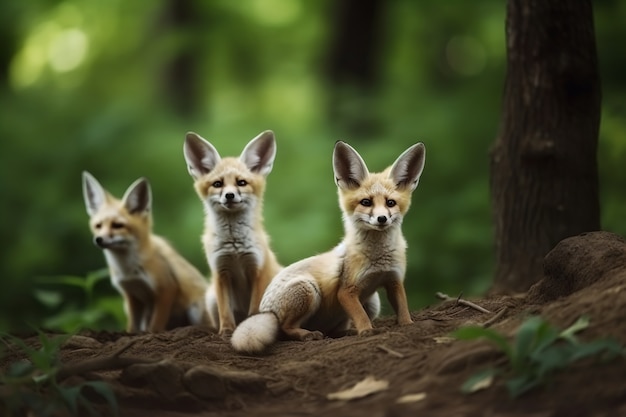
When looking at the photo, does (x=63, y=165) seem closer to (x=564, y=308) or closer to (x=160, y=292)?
(x=160, y=292)

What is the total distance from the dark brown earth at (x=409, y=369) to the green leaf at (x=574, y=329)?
1.8 inches

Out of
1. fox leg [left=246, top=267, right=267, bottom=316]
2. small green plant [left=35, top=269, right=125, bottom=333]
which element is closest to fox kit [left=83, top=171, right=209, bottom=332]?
small green plant [left=35, top=269, right=125, bottom=333]

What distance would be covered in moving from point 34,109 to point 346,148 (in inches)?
381

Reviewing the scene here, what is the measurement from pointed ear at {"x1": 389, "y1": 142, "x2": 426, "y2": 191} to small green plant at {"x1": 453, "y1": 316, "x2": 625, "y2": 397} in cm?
206

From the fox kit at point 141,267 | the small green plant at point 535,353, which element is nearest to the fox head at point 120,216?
the fox kit at point 141,267

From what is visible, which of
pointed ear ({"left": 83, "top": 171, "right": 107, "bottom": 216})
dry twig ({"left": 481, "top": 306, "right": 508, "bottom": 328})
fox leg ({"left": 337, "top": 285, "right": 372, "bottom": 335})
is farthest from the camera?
pointed ear ({"left": 83, "top": 171, "right": 107, "bottom": 216})

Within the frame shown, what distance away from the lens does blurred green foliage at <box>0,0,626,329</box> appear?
417 inches

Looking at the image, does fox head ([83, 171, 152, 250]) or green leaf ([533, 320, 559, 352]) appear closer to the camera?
green leaf ([533, 320, 559, 352])

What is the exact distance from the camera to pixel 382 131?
1240cm

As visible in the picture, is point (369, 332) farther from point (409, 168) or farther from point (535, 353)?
point (535, 353)

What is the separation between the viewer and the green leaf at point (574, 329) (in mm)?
3859

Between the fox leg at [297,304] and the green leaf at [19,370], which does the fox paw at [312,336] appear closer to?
the fox leg at [297,304]

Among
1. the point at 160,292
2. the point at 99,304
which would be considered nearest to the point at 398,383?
the point at 160,292

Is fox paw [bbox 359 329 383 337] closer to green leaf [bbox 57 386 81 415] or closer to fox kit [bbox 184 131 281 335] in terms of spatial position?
fox kit [bbox 184 131 281 335]
